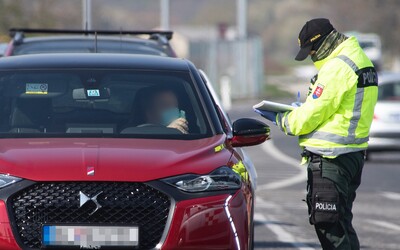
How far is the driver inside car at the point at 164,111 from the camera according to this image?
26.9ft

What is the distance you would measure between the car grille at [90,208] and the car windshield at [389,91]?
17302mm

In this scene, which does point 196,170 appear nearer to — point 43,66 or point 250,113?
point 43,66

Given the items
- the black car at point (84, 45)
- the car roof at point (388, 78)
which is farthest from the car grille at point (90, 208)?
the car roof at point (388, 78)

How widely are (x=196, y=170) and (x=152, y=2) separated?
167770mm

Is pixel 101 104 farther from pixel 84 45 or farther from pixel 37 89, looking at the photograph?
pixel 84 45

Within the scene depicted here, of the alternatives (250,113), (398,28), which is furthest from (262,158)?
(398,28)

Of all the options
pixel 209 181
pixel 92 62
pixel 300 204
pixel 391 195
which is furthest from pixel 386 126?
pixel 209 181

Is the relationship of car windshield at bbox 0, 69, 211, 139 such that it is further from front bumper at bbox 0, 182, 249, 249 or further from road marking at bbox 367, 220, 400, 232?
road marking at bbox 367, 220, 400, 232

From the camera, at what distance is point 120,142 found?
7586mm

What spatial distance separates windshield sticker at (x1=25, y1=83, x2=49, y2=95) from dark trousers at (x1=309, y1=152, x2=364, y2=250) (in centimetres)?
178

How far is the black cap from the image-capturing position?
8.39 meters

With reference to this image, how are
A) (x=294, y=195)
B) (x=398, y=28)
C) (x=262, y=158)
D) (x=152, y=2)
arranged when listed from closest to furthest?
(x=294, y=195)
(x=262, y=158)
(x=398, y=28)
(x=152, y=2)

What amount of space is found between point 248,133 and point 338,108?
2.13ft

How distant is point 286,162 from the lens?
977 inches
